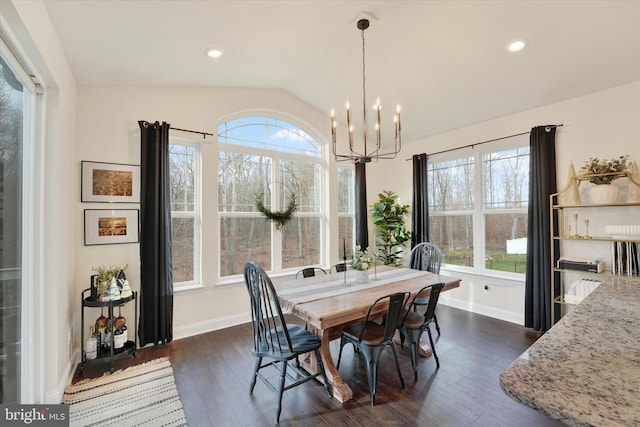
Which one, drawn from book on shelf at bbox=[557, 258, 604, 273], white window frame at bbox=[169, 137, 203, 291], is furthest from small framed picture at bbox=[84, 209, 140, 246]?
book on shelf at bbox=[557, 258, 604, 273]

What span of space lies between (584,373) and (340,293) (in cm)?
190

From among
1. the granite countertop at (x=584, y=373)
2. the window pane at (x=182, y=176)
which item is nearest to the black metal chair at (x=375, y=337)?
the granite countertop at (x=584, y=373)

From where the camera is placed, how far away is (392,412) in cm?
208

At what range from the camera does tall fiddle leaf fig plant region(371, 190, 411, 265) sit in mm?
4855

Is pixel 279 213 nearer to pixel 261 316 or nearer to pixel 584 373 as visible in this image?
pixel 261 316

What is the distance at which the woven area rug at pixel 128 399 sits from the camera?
6.61 feet

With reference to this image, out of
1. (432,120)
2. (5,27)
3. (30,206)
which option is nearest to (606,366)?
(5,27)

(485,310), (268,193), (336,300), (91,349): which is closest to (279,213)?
(268,193)

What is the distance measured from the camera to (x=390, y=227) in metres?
4.88

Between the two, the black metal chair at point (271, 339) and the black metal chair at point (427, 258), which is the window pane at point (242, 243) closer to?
the black metal chair at point (271, 339)

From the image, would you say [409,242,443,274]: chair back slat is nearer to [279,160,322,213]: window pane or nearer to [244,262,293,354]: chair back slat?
A: [279,160,322,213]: window pane

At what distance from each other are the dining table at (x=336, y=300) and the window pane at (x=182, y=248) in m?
1.47

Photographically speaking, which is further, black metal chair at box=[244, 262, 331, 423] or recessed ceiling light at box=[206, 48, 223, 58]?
recessed ceiling light at box=[206, 48, 223, 58]

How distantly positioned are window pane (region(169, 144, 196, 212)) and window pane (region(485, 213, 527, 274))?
13.4 feet
